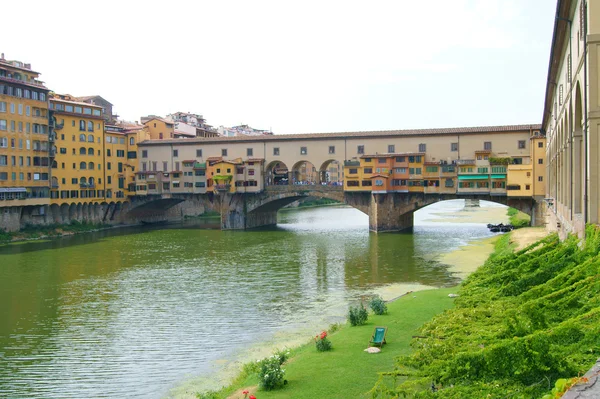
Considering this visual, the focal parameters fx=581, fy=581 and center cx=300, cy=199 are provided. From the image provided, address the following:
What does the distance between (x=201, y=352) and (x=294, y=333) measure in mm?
3444

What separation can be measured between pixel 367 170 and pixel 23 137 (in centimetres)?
3227

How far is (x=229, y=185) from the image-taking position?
6194 centimetres

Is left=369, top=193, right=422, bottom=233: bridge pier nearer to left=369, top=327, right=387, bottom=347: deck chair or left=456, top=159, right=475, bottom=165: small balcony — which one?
left=456, top=159, right=475, bottom=165: small balcony

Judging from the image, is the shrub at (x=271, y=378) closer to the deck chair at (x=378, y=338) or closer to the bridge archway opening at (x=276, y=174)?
the deck chair at (x=378, y=338)

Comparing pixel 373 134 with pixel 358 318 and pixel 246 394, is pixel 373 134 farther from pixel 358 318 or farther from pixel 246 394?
pixel 246 394

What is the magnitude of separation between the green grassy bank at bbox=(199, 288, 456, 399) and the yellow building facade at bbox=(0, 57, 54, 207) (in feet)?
141

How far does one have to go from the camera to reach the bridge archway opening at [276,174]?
212 ft

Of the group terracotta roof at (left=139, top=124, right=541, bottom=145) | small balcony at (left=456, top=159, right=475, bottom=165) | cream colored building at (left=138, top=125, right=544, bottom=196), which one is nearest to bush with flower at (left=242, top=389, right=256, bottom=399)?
cream colored building at (left=138, top=125, right=544, bottom=196)

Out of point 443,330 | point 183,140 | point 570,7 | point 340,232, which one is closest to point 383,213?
point 340,232

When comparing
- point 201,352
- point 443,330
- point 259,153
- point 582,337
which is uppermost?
point 259,153

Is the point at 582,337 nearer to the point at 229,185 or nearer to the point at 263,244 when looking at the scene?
the point at 263,244

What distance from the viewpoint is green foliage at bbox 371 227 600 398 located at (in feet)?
28.4

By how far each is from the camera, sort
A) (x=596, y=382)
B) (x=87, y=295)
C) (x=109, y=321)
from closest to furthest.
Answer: (x=596, y=382) < (x=109, y=321) < (x=87, y=295)

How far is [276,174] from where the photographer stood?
7194 cm
